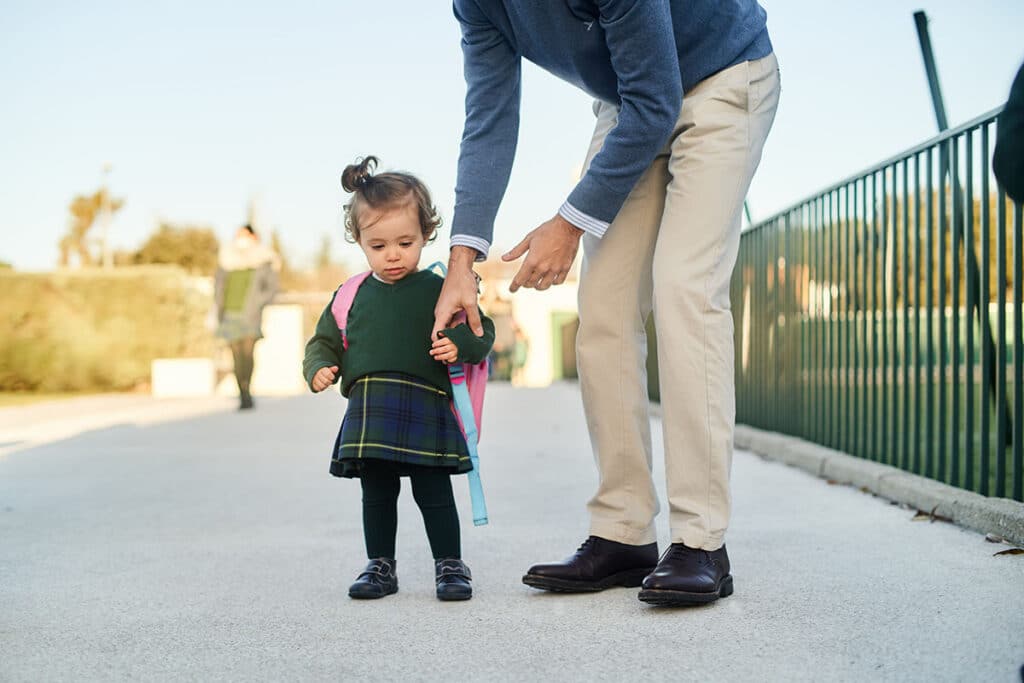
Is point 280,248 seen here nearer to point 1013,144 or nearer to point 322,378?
point 322,378

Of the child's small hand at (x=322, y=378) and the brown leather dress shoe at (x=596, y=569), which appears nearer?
A: the brown leather dress shoe at (x=596, y=569)

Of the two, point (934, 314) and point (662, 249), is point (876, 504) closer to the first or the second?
point (934, 314)

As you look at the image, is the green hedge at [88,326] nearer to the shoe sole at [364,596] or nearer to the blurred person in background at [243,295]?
the blurred person in background at [243,295]

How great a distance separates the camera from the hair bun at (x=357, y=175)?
3010 mm

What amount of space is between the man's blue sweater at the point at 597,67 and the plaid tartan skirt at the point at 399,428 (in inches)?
16.3

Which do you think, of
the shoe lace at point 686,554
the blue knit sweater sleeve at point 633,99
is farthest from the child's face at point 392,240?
the shoe lace at point 686,554

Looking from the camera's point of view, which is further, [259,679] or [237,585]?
[237,585]

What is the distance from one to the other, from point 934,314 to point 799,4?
1352 millimetres

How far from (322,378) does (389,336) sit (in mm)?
201

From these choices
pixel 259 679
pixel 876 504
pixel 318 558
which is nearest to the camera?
pixel 259 679

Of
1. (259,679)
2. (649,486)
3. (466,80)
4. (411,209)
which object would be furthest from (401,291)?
(259,679)

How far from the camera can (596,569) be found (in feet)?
9.02

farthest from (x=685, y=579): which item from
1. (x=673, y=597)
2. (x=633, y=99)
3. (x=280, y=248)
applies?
(x=280, y=248)

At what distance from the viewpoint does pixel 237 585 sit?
9.78 ft
